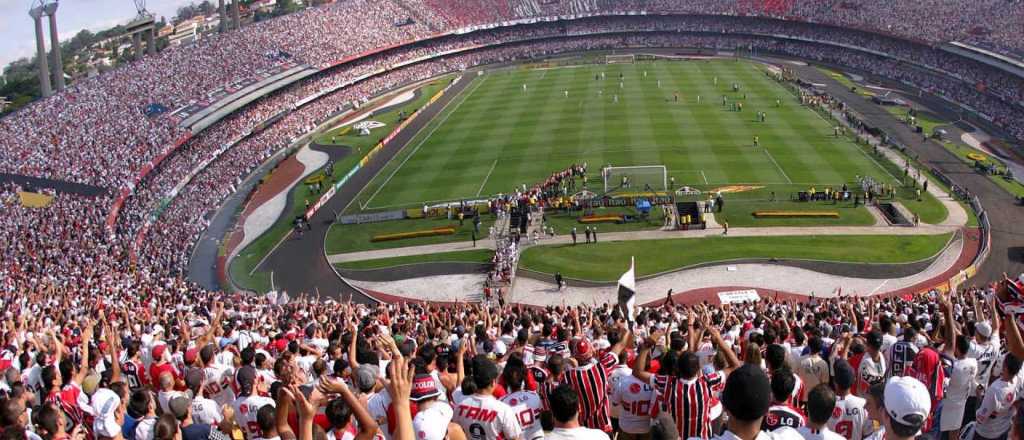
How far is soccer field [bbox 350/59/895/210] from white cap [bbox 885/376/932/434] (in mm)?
39725

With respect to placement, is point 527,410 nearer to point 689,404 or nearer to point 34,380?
point 689,404

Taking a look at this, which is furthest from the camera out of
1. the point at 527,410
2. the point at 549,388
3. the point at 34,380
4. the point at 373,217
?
the point at 373,217

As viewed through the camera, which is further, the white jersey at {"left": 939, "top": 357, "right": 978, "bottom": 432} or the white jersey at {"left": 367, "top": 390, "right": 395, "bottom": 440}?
the white jersey at {"left": 939, "top": 357, "right": 978, "bottom": 432}

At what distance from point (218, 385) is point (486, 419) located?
6.19 meters

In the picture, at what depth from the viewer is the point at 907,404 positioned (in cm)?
660

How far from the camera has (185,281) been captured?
3869 centimetres

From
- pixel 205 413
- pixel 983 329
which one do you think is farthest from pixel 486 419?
pixel 983 329

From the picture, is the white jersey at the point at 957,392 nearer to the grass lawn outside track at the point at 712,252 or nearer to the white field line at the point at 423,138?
the grass lawn outside track at the point at 712,252

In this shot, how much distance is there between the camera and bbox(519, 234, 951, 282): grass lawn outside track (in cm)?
3656

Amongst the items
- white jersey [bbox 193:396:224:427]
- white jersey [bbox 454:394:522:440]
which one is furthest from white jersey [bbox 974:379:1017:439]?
white jersey [bbox 193:396:224:427]

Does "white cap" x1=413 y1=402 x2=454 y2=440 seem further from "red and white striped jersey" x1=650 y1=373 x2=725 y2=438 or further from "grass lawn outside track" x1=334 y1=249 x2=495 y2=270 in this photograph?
"grass lawn outside track" x1=334 y1=249 x2=495 y2=270

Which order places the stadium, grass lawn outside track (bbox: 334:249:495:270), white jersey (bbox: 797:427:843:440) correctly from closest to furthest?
white jersey (bbox: 797:427:843:440) → the stadium → grass lawn outside track (bbox: 334:249:495:270)

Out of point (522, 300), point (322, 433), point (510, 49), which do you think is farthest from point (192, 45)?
point (322, 433)

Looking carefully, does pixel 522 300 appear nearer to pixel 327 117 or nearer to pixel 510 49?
pixel 327 117
